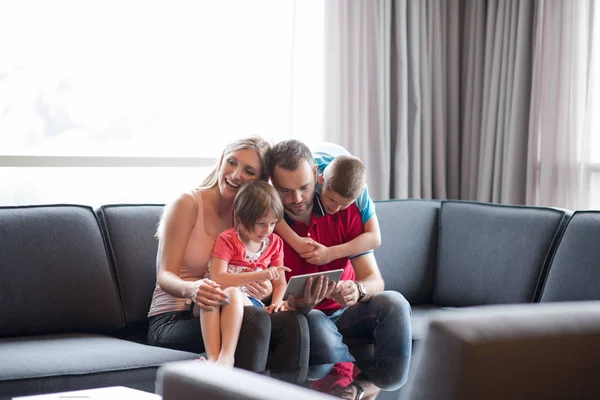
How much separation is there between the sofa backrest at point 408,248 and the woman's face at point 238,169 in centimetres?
94

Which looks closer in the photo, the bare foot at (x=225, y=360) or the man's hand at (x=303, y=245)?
the bare foot at (x=225, y=360)

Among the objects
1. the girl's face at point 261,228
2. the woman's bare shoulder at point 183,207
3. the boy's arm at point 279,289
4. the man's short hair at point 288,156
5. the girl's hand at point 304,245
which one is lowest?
the boy's arm at point 279,289

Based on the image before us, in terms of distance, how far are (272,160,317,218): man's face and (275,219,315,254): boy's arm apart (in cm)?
7

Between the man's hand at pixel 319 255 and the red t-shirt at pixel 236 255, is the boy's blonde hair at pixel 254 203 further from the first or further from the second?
the man's hand at pixel 319 255

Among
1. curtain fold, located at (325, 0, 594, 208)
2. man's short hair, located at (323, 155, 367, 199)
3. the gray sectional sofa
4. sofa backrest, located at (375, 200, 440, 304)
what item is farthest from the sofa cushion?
curtain fold, located at (325, 0, 594, 208)

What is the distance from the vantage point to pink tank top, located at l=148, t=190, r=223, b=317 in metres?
2.69

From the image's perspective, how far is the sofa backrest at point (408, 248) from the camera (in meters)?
3.43

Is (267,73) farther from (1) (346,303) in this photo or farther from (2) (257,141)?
(1) (346,303)

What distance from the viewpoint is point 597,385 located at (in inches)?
40.5

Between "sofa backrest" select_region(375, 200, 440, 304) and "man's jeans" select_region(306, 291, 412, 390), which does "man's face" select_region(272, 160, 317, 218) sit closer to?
"man's jeans" select_region(306, 291, 412, 390)

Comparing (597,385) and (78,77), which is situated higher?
(78,77)

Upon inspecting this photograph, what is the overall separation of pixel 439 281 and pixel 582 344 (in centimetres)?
249

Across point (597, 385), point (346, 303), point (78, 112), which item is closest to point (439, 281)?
point (346, 303)

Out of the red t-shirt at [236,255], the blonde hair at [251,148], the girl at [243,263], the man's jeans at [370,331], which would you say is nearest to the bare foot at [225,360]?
the girl at [243,263]
